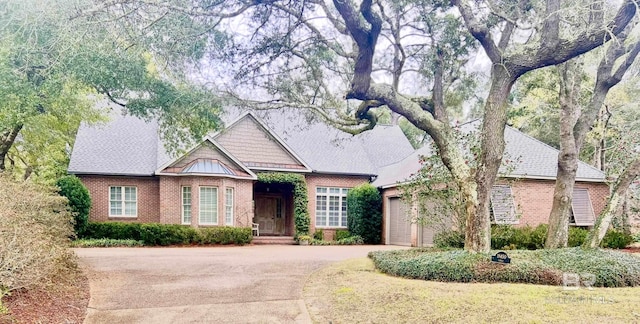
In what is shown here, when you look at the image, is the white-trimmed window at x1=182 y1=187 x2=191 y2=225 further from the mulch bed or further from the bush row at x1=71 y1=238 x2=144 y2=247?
the mulch bed

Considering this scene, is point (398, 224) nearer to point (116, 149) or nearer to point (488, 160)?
point (488, 160)

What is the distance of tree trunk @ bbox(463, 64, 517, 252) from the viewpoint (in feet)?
28.5

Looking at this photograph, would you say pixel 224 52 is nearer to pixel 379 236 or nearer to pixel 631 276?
pixel 631 276

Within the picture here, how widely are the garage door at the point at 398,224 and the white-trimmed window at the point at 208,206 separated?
7.58 m

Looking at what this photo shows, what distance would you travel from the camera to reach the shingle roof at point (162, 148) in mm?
18547

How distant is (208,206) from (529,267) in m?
13.4

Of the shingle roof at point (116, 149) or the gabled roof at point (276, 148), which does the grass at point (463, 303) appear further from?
the shingle roof at point (116, 149)

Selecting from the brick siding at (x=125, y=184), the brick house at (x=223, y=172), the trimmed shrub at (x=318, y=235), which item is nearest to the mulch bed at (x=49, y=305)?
the brick house at (x=223, y=172)

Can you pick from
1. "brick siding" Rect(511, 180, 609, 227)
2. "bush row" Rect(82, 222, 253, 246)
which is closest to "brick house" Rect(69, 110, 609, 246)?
"brick siding" Rect(511, 180, 609, 227)

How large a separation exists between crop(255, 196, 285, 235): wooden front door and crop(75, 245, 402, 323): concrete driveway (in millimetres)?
10848

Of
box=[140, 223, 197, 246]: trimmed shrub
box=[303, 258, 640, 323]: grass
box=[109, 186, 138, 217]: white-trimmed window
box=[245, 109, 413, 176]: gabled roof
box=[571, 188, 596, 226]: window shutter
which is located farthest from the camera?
box=[245, 109, 413, 176]: gabled roof

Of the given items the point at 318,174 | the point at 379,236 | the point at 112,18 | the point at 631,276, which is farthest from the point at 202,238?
the point at 631,276

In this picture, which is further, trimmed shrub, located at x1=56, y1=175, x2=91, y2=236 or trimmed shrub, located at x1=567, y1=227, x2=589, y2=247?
trimmed shrub, located at x1=56, y1=175, x2=91, y2=236

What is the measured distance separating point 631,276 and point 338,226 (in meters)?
14.5
